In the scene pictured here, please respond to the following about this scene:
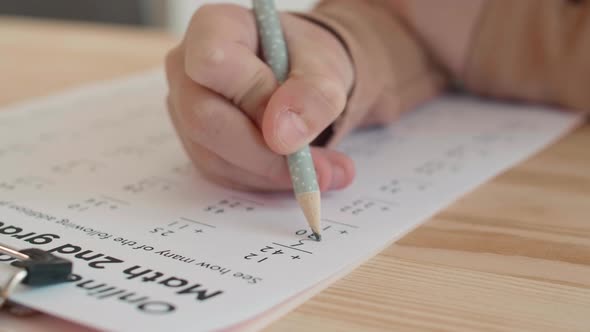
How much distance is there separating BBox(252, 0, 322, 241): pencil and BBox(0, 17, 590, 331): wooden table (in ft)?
0.14

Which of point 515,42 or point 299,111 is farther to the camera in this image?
point 515,42

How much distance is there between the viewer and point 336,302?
0.33 metres

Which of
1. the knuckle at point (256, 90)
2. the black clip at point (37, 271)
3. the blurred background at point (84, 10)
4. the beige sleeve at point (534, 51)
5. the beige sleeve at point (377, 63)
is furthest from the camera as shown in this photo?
the blurred background at point (84, 10)

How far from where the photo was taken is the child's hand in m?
0.41

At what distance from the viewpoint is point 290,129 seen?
1.31 ft

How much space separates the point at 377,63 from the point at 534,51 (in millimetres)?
158

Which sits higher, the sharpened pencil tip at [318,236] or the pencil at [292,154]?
the pencil at [292,154]

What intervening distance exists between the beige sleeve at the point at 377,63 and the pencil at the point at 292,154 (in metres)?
0.07

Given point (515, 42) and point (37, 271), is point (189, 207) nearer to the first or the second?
point (37, 271)

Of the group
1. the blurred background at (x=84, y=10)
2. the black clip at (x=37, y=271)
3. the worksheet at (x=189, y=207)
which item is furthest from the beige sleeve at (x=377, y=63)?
the blurred background at (x=84, y=10)

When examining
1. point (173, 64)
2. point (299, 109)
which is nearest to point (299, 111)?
point (299, 109)

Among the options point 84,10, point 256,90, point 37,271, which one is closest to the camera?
point 37,271

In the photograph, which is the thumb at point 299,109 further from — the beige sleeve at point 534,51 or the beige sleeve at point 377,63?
the beige sleeve at point 534,51

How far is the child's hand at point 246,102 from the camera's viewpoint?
405 millimetres
